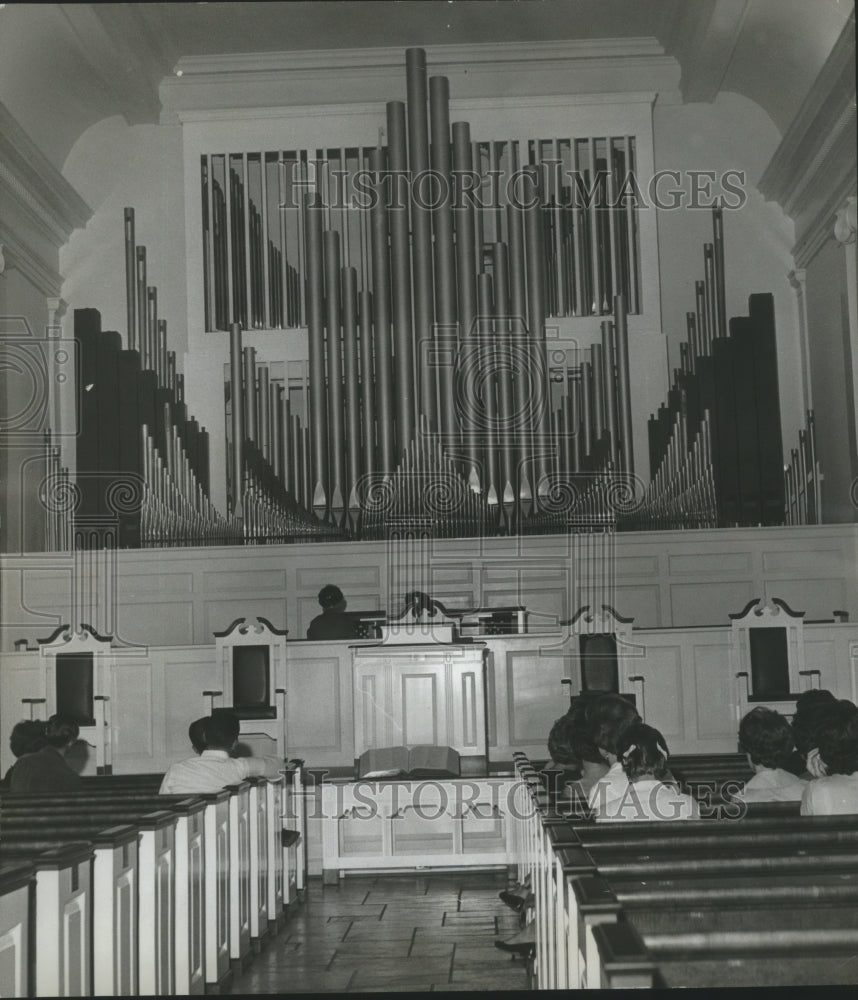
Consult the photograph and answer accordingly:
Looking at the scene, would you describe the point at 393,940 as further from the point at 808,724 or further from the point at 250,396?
the point at 250,396

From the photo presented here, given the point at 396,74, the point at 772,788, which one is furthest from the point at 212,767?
the point at 396,74

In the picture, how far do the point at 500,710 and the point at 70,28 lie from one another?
19.3ft

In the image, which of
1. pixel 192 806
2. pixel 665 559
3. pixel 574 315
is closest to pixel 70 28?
pixel 574 315

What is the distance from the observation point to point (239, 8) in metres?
10.2

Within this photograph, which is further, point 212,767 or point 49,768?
point 49,768

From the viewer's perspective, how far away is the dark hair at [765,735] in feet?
14.3

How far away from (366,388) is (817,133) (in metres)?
3.75

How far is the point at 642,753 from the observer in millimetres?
3770

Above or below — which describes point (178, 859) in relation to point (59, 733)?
below

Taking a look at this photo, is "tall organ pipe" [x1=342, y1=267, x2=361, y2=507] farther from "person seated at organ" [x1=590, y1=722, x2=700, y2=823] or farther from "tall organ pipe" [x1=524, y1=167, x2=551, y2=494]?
"person seated at organ" [x1=590, y1=722, x2=700, y2=823]

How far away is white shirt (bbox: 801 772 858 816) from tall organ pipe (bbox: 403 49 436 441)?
604 centimetres

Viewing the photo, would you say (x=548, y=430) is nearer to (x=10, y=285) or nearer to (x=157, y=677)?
(x=157, y=677)

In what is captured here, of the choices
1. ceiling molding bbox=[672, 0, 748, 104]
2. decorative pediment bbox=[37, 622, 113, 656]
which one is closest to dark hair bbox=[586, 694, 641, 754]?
decorative pediment bbox=[37, 622, 113, 656]

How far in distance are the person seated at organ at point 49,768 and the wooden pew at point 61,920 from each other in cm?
247
